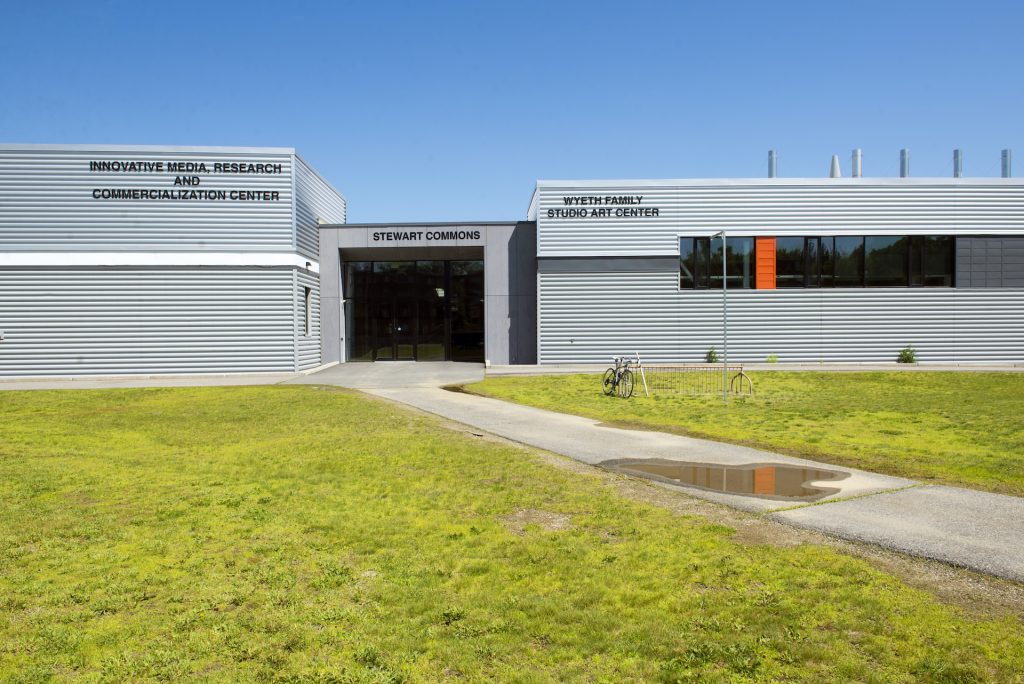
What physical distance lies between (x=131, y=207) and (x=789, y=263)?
2590 cm

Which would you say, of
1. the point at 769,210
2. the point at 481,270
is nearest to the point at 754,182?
the point at 769,210

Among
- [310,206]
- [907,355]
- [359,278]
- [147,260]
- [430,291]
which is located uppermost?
[310,206]

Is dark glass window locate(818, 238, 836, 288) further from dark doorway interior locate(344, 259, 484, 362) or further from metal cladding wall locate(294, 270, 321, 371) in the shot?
metal cladding wall locate(294, 270, 321, 371)

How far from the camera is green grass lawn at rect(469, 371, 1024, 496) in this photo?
388 inches

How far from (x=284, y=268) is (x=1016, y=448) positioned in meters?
23.6

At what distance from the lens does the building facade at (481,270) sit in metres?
26.5

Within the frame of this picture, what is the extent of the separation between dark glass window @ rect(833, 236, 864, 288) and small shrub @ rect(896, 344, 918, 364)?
10.6ft

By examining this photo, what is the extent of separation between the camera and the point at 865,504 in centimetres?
738

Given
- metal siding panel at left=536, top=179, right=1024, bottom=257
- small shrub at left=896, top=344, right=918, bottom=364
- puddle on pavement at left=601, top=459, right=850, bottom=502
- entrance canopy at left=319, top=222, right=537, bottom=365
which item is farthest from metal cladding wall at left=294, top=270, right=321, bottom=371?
small shrub at left=896, top=344, right=918, bottom=364

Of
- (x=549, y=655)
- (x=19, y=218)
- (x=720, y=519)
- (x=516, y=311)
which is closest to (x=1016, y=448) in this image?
(x=720, y=519)

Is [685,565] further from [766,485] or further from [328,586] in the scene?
[766,485]

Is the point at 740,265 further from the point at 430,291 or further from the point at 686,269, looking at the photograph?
the point at 430,291

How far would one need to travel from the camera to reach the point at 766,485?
332 inches

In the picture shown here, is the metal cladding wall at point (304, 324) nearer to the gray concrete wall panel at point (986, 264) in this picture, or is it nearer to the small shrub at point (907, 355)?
the small shrub at point (907, 355)
